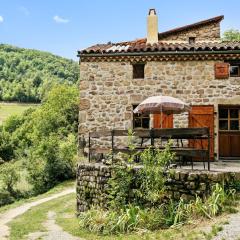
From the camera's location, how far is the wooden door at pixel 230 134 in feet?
53.1

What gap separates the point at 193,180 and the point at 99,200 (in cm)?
312

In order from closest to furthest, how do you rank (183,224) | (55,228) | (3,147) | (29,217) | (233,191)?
(183,224)
(233,191)
(55,228)
(29,217)
(3,147)

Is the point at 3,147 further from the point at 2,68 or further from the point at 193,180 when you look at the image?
the point at 2,68

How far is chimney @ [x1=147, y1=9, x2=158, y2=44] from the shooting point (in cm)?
1955

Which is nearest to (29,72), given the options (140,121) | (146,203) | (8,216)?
(8,216)

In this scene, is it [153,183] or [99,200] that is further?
[99,200]

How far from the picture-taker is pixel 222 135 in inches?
641

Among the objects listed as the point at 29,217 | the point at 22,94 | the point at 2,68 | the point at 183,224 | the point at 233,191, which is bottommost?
the point at 29,217

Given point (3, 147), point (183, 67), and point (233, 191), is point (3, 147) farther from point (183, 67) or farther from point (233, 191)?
point (233, 191)

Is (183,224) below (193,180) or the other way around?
below

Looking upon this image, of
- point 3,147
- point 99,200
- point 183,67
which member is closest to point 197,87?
point 183,67

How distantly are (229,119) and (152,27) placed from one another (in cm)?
618

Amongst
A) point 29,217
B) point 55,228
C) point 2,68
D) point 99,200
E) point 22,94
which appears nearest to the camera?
point 99,200

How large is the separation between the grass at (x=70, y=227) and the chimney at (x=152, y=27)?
8429 millimetres
